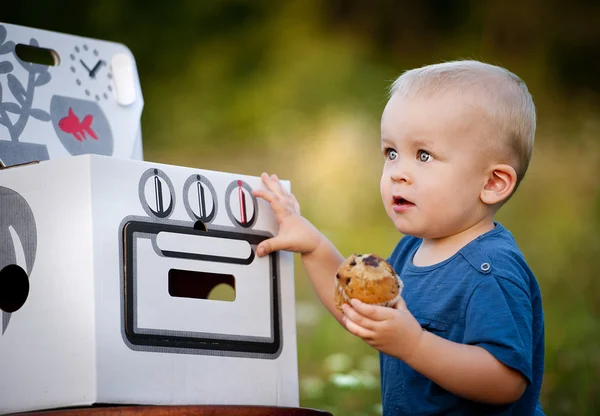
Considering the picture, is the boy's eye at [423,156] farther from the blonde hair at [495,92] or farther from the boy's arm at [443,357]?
Result: the boy's arm at [443,357]

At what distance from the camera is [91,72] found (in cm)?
209

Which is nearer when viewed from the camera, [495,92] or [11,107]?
[495,92]

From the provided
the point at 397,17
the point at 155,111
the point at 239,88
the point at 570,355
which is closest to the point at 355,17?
the point at 397,17

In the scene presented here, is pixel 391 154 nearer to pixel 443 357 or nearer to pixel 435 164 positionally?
pixel 435 164

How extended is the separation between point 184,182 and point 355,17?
3.02 metres

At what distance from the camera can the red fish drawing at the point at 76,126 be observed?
1949mm

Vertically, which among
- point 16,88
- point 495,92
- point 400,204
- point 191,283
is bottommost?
point 191,283

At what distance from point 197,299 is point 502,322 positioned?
48 cm

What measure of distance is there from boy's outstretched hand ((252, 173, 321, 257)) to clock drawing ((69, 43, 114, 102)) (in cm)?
52

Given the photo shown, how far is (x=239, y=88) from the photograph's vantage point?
4395mm

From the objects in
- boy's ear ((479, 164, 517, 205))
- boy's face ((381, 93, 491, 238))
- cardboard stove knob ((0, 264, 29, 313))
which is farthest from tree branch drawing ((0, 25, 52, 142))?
boy's ear ((479, 164, 517, 205))

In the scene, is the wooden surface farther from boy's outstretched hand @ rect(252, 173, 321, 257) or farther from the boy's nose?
the boy's nose

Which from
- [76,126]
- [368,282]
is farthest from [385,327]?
[76,126]

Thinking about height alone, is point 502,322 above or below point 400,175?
below
